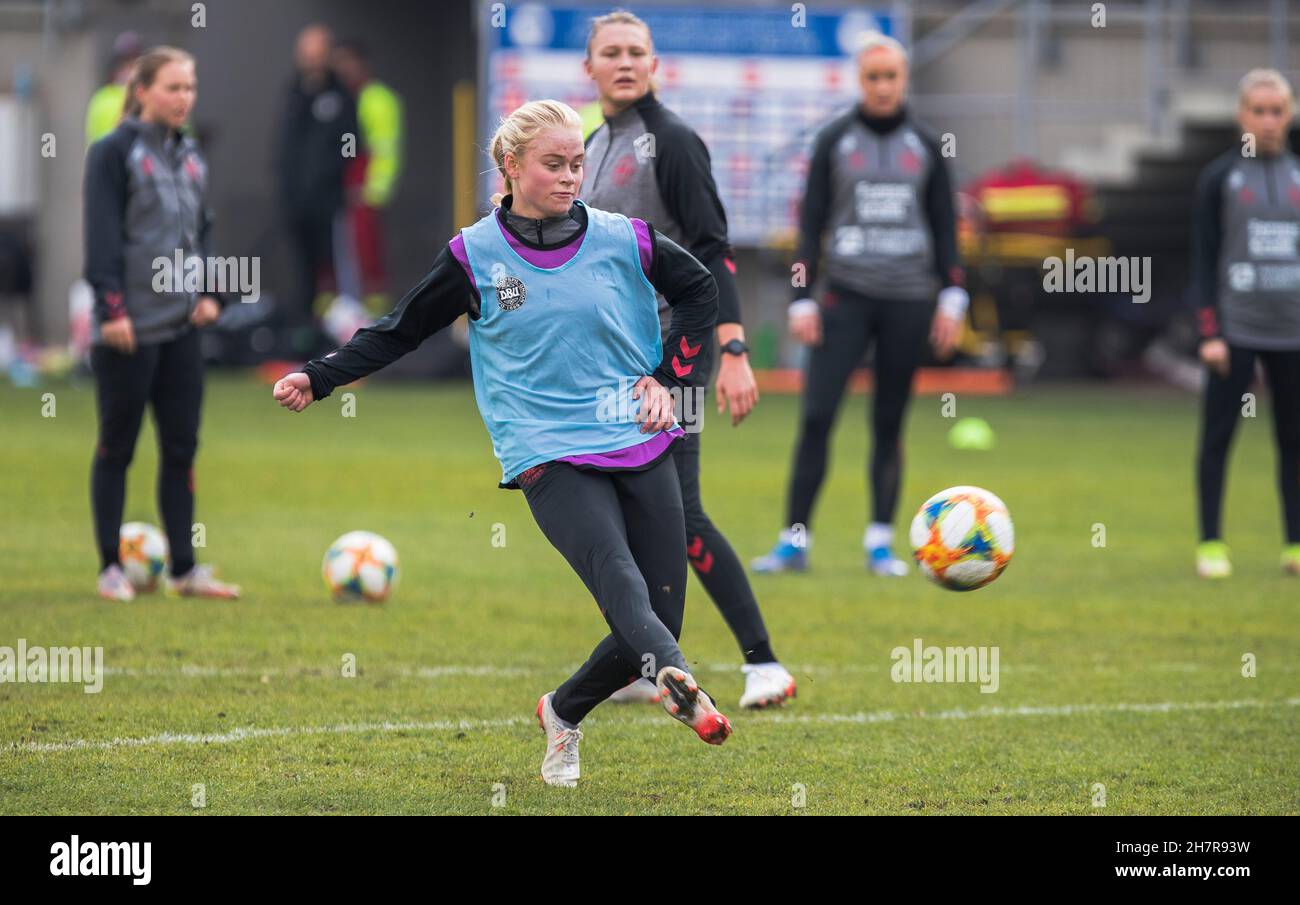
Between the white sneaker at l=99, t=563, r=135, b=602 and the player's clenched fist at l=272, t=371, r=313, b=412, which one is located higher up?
the player's clenched fist at l=272, t=371, r=313, b=412

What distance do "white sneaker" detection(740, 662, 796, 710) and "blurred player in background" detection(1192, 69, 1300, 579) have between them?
3.89 meters

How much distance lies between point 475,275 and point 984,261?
16648 mm

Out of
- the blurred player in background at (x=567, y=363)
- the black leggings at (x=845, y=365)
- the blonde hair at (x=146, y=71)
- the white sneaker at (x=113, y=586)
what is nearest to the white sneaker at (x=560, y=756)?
the blurred player in background at (x=567, y=363)

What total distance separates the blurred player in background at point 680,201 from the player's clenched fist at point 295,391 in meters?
1.57

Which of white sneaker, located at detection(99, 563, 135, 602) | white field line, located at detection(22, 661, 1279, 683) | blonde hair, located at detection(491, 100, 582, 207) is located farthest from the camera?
white sneaker, located at detection(99, 563, 135, 602)

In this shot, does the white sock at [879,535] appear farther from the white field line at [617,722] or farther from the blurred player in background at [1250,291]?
the white field line at [617,722]

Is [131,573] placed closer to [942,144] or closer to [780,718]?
[780,718]

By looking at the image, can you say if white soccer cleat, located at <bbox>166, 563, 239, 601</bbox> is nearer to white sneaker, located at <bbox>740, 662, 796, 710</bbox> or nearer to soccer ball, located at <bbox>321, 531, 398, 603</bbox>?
soccer ball, located at <bbox>321, 531, 398, 603</bbox>

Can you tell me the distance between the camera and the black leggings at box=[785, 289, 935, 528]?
31.4 ft

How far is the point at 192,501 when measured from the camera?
27.3 feet

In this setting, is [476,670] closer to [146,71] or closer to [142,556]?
[142,556]

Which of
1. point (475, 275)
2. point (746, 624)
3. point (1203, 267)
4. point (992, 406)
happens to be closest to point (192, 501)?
point (746, 624)

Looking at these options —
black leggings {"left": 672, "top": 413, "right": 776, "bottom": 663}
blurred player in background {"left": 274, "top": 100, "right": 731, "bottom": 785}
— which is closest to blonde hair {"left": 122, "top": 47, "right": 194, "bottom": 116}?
black leggings {"left": 672, "top": 413, "right": 776, "bottom": 663}

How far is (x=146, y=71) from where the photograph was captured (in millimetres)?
7988
